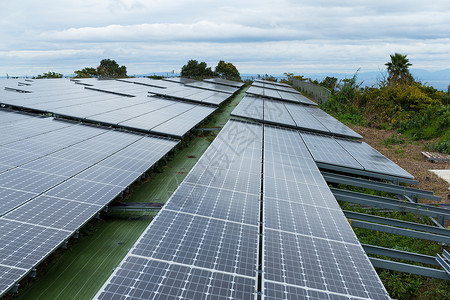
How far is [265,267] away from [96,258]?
15.8 feet

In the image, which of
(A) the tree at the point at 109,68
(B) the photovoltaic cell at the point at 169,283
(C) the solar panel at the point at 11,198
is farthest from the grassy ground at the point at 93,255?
(A) the tree at the point at 109,68

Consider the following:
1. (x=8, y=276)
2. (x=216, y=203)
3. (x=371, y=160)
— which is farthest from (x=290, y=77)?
(x=8, y=276)

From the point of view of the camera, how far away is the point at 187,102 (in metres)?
27.9

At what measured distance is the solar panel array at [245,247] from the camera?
5.42 m

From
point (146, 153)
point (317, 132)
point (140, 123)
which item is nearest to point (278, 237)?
point (146, 153)

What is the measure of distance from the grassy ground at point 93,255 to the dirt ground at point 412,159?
13422 mm

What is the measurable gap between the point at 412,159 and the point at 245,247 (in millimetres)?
19760

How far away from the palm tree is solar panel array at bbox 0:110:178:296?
4671 centimetres

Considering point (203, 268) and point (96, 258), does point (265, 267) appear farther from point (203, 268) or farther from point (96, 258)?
point (96, 258)

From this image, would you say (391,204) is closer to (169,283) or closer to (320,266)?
(320,266)

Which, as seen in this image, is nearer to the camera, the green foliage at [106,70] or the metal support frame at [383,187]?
the metal support frame at [383,187]

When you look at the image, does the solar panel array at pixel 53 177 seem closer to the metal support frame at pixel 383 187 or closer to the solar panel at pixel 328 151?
the solar panel at pixel 328 151

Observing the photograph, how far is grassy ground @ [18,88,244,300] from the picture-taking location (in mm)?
6926

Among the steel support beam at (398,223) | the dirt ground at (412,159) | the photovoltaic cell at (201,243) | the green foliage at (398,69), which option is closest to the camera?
the photovoltaic cell at (201,243)
